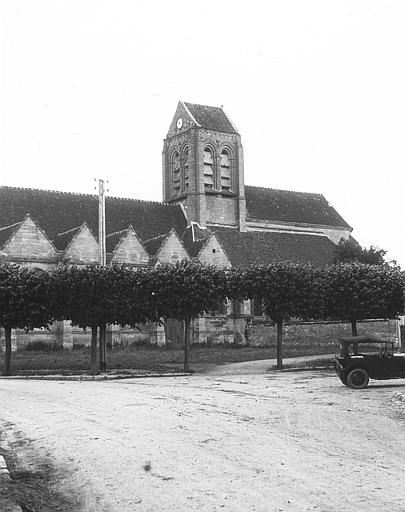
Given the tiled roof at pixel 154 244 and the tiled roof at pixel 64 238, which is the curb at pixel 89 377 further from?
the tiled roof at pixel 154 244

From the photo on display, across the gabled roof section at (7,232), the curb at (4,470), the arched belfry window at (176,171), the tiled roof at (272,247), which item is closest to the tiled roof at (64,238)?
the gabled roof section at (7,232)

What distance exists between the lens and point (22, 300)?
29.4 metres

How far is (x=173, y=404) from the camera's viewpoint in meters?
16.6

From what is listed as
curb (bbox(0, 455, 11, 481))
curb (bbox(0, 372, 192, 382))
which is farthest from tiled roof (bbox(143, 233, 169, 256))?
curb (bbox(0, 455, 11, 481))

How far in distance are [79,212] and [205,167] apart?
1388cm

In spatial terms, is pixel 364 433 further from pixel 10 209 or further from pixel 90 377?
pixel 10 209

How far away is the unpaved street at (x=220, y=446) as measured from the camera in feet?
25.4

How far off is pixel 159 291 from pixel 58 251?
21069mm

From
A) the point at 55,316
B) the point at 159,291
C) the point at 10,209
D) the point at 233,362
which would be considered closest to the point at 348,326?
the point at 233,362

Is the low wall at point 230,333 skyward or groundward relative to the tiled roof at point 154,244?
groundward

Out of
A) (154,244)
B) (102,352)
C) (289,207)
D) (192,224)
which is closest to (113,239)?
(154,244)

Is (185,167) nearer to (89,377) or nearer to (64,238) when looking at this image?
(64,238)

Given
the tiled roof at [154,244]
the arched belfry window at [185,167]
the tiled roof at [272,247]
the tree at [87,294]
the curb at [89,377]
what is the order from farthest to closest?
the arched belfry window at [185,167], the tiled roof at [272,247], the tiled roof at [154,244], the tree at [87,294], the curb at [89,377]

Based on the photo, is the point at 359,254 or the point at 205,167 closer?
the point at 359,254
